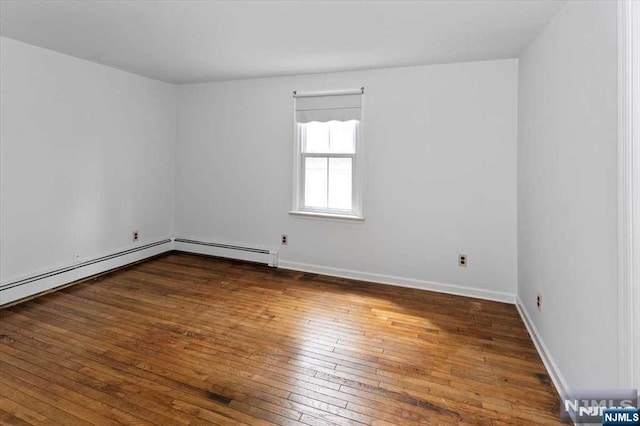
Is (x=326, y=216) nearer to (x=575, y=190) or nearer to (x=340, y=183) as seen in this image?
(x=340, y=183)

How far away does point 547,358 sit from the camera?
2258mm

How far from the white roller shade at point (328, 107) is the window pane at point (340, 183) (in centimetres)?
50

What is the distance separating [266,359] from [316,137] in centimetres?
266

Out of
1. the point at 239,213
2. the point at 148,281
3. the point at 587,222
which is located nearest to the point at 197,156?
the point at 239,213

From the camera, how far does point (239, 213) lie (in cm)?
459

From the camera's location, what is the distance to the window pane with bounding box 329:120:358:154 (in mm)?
3953

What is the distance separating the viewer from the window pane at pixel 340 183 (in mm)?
4020

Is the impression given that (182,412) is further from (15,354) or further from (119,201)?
(119,201)

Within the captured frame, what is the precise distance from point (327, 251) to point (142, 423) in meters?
2.67

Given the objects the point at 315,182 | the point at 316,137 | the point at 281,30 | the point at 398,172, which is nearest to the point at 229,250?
the point at 315,182

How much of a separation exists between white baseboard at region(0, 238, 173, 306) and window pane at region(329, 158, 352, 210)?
259 cm

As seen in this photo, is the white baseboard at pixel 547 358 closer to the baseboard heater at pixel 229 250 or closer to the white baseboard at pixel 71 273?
the baseboard heater at pixel 229 250

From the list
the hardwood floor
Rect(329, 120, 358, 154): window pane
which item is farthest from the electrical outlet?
Rect(329, 120, 358, 154): window pane

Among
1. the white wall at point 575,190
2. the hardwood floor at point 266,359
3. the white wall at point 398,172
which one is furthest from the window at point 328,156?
the white wall at point 575,190
